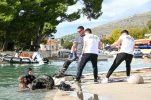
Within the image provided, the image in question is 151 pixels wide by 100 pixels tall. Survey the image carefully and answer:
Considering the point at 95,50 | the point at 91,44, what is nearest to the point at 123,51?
the point at 95,50

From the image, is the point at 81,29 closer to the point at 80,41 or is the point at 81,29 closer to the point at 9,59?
the point at 80,41

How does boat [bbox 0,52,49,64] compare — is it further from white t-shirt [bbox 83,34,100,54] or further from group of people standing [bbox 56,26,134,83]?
white t-shirt [bbox 83,34,100,54]

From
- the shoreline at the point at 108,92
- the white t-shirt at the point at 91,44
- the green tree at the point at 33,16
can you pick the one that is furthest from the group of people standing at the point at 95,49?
Answer: the green tree at the point at 33,16

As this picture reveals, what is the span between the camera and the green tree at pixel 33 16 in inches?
3054

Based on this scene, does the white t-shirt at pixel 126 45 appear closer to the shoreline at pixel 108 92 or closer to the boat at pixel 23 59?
the shoreline at pixel 108 92

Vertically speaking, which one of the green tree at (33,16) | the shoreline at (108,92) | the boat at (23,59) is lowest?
the shoreline at (108,92)

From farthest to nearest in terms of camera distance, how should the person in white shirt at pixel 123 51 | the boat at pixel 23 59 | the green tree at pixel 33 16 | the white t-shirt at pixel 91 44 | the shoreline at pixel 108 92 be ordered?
the green tree at pixel 33 16
the boat at pixel 23 59
the person in white shirt at pixel 123 51
the white t-shirt at pixel 91 44
the shoreline at pixel 108 92

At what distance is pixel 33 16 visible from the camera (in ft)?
273

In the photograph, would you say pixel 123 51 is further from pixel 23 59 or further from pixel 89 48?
pixel 23 59

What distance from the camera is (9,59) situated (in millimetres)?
66062

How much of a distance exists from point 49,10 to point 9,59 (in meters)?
20.2

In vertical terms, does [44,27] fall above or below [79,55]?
above

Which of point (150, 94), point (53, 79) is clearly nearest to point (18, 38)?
point (53, 79)

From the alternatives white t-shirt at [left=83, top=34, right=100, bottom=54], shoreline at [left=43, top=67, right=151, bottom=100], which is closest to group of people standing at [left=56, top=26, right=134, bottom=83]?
white t-shirt at [left=83, top=34, right=100, bottom=54]
